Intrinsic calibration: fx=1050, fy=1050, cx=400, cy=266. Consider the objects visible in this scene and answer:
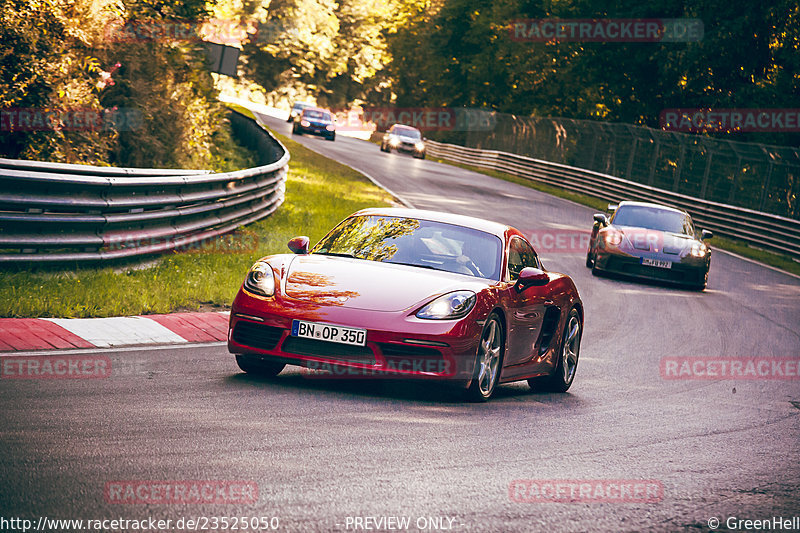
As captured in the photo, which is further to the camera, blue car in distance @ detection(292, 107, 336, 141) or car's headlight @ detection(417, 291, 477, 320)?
blue car in distance @ detection(292, 107, 336, 141)

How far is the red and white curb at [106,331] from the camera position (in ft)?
25.4

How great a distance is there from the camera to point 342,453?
17.8 ft

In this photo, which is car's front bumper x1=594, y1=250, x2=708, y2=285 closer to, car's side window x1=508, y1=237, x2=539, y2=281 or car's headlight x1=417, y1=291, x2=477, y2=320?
car's side window x1=508, y1=237, x2=539, y2=281

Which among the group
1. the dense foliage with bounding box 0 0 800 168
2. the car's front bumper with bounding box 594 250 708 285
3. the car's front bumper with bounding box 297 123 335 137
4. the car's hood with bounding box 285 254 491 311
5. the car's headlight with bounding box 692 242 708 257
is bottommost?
the car's front bumper with bounding box 297 123 335 137

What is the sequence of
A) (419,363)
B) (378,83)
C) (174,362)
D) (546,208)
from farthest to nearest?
(378,83)
(546,208)
(174,362)
(419,363)

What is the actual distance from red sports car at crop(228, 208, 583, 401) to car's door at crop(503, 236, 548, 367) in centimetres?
1

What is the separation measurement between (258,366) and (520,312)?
2.09 meters

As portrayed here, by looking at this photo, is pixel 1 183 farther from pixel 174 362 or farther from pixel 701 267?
pixel 701 267

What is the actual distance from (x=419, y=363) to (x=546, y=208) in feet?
83.4

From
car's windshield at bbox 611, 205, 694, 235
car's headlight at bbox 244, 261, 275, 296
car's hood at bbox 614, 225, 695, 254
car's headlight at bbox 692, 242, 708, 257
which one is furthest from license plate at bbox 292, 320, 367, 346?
car's windshield at bbox 611, 205, 694, 235

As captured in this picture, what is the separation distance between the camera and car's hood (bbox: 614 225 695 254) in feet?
62.5

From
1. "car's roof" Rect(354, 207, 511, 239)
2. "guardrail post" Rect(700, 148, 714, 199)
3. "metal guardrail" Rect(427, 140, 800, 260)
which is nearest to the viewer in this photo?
"car's roof" Rect(354, 207, 511, 239)

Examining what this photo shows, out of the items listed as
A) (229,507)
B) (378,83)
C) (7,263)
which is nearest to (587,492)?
(229,507)

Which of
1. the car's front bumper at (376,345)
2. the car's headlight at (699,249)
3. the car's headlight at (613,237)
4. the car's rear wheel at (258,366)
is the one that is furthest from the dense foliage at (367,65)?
the car's headlight at (699,249)
